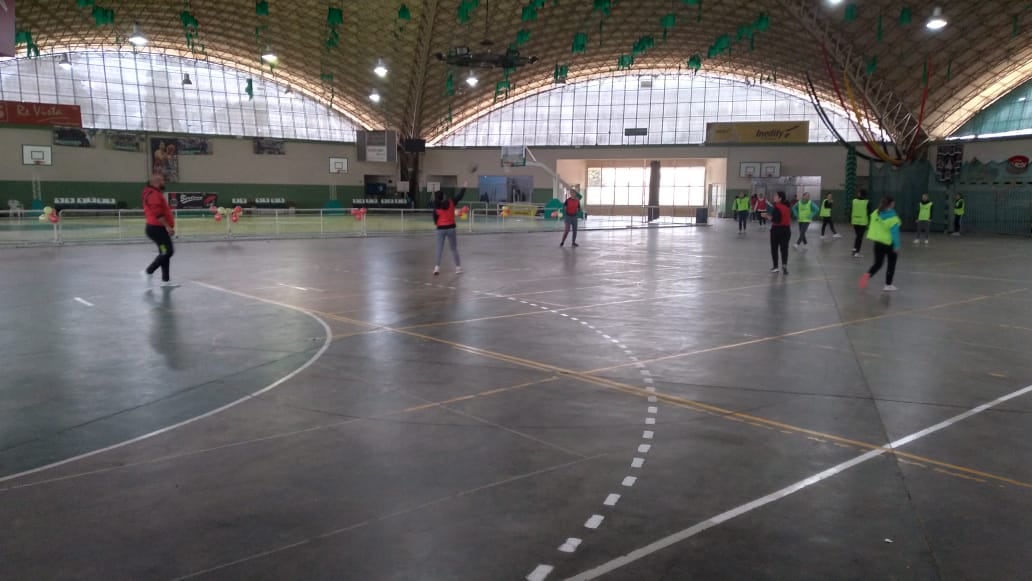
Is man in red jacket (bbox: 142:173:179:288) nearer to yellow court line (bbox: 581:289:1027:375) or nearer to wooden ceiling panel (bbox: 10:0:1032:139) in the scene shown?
yellow court line (bbox: 581:289:1027:375)

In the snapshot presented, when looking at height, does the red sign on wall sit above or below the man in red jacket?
above

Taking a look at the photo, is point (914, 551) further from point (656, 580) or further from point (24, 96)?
point (24, 96)

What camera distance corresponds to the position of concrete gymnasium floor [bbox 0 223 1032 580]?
11.5 feet

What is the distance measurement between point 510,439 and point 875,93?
4442cm

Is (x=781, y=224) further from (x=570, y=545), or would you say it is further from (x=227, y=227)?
(x=227, y=227)

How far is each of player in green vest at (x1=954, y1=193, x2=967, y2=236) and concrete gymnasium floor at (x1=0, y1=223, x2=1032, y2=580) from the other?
25451mm

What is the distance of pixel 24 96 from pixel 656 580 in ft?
178

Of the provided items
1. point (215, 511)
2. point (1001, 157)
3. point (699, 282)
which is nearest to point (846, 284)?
point (699, 282)

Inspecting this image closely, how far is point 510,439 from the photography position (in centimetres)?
506

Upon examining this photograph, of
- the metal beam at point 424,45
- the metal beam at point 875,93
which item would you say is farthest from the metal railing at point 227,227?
the metal beam at point 875,93

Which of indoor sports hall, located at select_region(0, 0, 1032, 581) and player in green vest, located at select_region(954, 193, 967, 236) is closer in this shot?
indoor sports hall, located at select_region(0, 0, 1032, 581)

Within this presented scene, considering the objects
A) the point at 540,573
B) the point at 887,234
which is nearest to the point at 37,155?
the point at 887,234

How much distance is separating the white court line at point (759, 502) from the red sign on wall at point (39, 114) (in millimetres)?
48788

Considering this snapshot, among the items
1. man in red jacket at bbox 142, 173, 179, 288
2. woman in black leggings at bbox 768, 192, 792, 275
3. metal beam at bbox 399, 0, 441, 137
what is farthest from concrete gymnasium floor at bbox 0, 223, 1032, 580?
metal beam at bbox 399, 0, 441, 137
